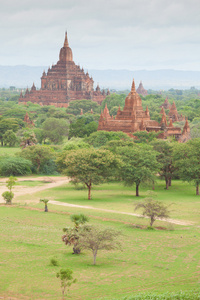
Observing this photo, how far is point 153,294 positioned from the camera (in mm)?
22375

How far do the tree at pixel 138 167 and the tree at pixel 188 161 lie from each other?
2501 mm

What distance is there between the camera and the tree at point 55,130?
95.5 meters

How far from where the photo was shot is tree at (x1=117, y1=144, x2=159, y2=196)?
2074 inches

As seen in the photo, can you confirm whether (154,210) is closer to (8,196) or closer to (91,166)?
(91,166)

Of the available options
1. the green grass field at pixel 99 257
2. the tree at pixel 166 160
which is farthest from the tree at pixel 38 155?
the green grass field at pixel 99 257

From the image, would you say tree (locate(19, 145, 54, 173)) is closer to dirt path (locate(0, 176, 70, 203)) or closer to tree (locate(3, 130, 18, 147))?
dirt path (locate(0, 176, 70, 203))

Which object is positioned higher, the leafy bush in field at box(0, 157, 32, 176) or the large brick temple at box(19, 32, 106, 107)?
the large brick temple at box(19, 32, 106, 107)

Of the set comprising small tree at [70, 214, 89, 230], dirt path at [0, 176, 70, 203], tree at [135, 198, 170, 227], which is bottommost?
dirt path at [0, 176, 70, 203]

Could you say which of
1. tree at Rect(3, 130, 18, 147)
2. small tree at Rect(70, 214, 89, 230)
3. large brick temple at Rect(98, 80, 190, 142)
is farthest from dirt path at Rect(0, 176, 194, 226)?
tree at Rect(3, 130, 18, 147)

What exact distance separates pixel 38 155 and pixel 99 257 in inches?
1524

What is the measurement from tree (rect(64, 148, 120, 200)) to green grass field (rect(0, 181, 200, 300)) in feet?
14.0

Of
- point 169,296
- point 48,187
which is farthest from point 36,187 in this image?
point 169,296

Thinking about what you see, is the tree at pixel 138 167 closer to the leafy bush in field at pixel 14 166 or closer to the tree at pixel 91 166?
the tree at pixel 91 166

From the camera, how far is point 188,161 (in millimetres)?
54656
